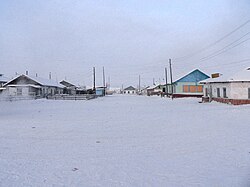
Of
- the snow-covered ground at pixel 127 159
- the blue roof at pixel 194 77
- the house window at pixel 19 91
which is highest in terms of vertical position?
the blue roof at pixel 194 77

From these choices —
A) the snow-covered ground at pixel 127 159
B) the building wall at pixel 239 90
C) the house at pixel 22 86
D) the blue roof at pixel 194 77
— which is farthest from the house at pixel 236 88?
the house at pixel 22 86

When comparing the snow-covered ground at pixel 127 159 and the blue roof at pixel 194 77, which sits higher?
the blue roof at pixel 194 77

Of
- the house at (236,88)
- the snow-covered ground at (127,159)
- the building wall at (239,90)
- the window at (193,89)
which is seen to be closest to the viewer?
the snow-covered ground at (127,159)

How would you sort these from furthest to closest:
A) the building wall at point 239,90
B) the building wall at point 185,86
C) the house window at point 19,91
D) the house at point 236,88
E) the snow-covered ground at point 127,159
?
1. the house window at point 19,91
2. the building wall at point 185,86
3. the building wall at point 239,90
4. the house at point 236,88
5. the snow-covered ground at point 127,159

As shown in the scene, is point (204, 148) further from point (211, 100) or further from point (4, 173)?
point (211, 100)

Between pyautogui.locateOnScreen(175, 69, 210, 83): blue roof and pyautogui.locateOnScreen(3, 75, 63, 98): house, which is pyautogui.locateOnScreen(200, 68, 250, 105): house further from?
pyautogui.locateOnScreen(3, 75, 63, 98): house

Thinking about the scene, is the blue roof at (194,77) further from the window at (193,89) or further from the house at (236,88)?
the house at (236,88)

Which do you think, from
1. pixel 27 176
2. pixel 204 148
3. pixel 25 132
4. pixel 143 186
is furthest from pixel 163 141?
pixel 25 132

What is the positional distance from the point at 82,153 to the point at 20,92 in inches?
1823

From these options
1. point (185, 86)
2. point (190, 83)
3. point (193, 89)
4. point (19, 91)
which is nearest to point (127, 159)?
point (185, 86)

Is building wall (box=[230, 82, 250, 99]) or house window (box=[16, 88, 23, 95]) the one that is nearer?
building wall (box=[230, 82, 250, 99])

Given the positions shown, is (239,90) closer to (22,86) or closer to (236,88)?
(236,88)

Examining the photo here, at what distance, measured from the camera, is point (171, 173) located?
14.9 ft

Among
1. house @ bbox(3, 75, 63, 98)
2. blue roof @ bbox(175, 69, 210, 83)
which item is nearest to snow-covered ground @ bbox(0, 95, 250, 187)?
blue roof @ bbox(175, 69, 210, 83)
